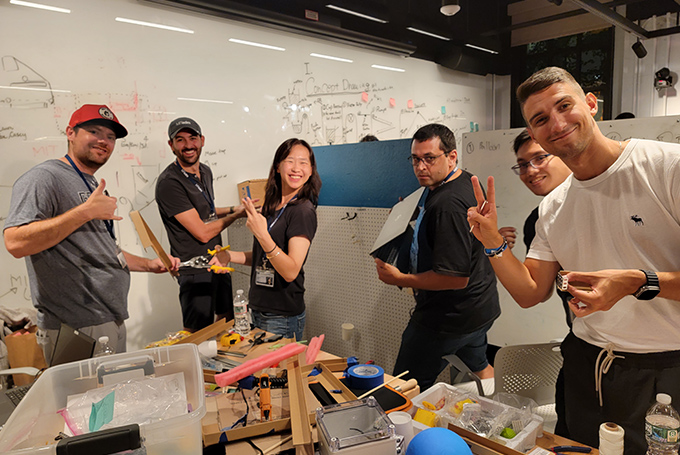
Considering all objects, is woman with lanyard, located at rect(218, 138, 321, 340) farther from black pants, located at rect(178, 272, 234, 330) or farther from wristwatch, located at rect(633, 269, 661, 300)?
wristwatch, located at rect(633, 269, 661, 300)

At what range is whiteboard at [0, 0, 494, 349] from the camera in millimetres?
2891

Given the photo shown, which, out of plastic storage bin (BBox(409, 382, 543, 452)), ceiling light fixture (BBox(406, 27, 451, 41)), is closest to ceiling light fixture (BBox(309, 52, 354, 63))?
ceiling light fixture (BBox(406, 27, 451, 41))

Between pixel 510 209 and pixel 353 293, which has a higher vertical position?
pixel 510 209

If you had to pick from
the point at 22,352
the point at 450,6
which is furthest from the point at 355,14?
the point at 22,352

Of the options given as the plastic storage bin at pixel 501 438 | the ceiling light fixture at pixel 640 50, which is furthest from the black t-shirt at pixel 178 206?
the ceiling light fixture at pixel 640 50

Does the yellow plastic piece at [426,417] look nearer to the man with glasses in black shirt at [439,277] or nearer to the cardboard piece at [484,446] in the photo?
the cardboard piece at [484,446]

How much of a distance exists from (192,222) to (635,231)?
8.15 ft

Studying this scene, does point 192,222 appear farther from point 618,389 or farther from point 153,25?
point 618,389

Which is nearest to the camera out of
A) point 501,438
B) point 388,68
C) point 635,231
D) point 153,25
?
point 501,438

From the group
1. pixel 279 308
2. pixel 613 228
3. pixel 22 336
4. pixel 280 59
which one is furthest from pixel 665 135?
pixel 22 336

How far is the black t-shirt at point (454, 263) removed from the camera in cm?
195

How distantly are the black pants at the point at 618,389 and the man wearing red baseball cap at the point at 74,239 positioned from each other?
80.8 inches

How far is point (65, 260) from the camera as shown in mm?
1955

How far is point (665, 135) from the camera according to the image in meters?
2.66
